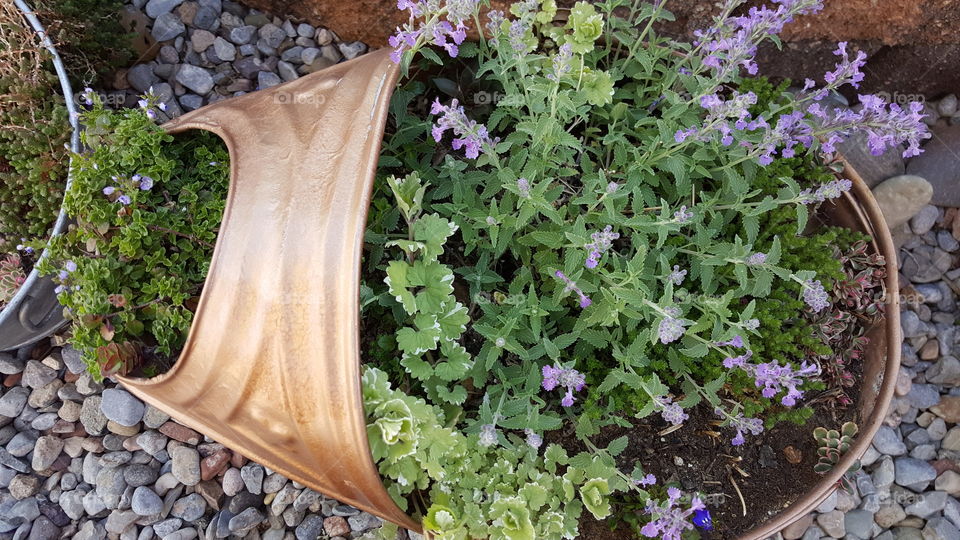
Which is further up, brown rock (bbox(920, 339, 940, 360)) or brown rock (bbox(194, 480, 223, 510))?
brown rock (bbox(194, 480, 223, 510))

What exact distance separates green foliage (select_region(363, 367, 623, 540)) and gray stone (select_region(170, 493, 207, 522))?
83 cm

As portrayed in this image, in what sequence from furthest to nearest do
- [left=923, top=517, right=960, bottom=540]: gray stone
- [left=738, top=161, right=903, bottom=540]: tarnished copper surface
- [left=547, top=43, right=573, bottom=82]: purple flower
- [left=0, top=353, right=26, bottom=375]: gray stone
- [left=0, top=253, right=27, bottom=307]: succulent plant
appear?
[left=923, top=517, right=960, bottom=540]: gray stone → [left=0, top=353, right=26, bottom=375]: gray stone → [left=0, top=253, right=27, bottom=307]: succulent plant → [left=738, top=161, right=903, bottom=540]: tarnished copper surface → [left=547, top=43, right=573, bottom=82]: purple flower

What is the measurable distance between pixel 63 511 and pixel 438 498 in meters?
1.37

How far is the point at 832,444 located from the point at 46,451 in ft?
7.77

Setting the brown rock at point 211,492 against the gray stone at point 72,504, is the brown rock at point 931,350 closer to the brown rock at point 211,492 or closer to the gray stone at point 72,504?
the brown rock at point 211,492

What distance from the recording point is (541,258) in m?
1.84

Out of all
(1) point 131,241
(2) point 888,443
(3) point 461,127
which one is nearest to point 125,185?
(1) point 131,241

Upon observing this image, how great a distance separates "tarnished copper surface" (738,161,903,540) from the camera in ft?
6.24

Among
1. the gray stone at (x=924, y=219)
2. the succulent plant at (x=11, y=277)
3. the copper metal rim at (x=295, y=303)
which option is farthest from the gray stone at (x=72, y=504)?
the gray stone at (x=924, y=219)

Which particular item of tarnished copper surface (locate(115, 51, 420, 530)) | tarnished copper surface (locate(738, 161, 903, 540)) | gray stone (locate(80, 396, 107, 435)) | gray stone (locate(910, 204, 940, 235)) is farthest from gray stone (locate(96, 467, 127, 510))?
gray stone (locate(910, 204, 940, 235))

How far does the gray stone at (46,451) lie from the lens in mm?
2229

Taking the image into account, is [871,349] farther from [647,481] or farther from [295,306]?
[295,306]

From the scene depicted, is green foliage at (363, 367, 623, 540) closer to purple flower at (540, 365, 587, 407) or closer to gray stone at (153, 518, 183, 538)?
purple flower at (540, 365, 587, 407)

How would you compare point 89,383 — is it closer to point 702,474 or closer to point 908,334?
point 702,474
